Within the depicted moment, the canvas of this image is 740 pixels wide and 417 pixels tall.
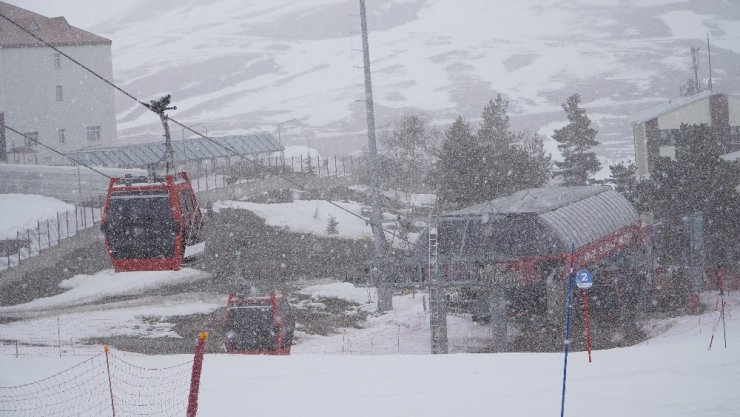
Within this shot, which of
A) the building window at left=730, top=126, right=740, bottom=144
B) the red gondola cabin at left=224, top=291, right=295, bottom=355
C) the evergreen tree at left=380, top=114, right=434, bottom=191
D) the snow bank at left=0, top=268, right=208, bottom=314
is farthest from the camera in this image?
the evergreen tree at left=380, top=114, right=434, bottom=191

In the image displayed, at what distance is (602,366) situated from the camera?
14.8 m

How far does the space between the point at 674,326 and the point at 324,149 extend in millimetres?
107136

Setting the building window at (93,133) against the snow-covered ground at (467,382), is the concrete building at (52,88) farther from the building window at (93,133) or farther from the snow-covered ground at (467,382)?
the snow-covered ground at (467,382)

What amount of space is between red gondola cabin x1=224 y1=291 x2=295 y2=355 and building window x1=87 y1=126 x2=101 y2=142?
Result: 190ft

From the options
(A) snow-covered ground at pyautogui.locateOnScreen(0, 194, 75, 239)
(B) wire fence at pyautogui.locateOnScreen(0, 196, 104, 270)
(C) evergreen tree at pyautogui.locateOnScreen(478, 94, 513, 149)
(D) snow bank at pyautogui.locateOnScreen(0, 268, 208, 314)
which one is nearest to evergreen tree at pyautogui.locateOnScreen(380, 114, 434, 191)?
(C) evergreen tree at pyautogui.locateOnScreen(478, 94, 513, 149)

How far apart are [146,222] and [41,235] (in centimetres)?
3134

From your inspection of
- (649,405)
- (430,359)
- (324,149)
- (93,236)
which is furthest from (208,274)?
(324,149)

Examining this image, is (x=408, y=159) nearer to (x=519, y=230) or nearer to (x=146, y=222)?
(x=519, y=230)

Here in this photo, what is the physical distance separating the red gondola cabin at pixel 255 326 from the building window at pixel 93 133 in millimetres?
57832

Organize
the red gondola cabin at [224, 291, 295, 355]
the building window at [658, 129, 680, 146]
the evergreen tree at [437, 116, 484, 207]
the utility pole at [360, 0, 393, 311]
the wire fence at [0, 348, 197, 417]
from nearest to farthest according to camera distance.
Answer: the wire fence at [0, 348, 197, 417]
the red gondola cabin at [224, 291, 295, 355]
the utility pole at [360, 0, 393, 311]
the evergreen tree at [437, 116, 484, 207]
the building window at [658, 129, 680, 146]

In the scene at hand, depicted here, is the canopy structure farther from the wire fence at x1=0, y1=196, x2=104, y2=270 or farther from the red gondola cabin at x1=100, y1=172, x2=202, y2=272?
the wire fence at x1=0, y1=196, x2=104, y2=270

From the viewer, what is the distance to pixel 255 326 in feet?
69.9

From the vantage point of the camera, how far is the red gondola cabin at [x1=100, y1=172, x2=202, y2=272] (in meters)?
15.1

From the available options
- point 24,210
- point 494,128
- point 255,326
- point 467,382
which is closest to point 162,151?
point 24,210
